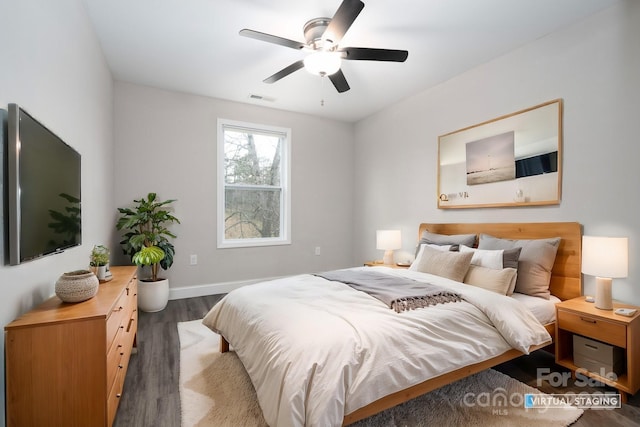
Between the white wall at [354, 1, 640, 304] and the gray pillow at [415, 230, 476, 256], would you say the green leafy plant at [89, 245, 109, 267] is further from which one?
the white wall at [354, 1, 640, 304]

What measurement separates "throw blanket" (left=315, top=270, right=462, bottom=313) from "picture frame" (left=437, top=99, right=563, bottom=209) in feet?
4.59

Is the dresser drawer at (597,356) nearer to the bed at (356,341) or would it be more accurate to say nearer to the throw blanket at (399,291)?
the bed at (356,341)

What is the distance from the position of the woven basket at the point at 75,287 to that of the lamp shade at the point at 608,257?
125 inches

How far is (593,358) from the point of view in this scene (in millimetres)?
2027

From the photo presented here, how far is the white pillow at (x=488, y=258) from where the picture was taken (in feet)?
8.21

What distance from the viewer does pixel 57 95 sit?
5.90 ft

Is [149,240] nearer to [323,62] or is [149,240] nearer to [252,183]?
[252,183]

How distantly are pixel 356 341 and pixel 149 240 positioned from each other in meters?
2.89

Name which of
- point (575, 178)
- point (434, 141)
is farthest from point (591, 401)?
point (434, 141)

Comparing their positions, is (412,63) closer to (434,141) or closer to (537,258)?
(434,141)

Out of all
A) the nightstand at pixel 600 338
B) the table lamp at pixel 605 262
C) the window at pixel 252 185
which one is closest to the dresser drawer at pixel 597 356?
the nightstand at pixel 600 338

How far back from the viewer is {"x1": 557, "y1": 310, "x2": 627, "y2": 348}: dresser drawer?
6.13 feet

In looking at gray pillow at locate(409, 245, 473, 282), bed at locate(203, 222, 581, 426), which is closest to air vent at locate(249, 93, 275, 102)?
bed at locate(203, 222, 581, 426)

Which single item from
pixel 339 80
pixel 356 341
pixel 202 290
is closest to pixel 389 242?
pixel 339 80
